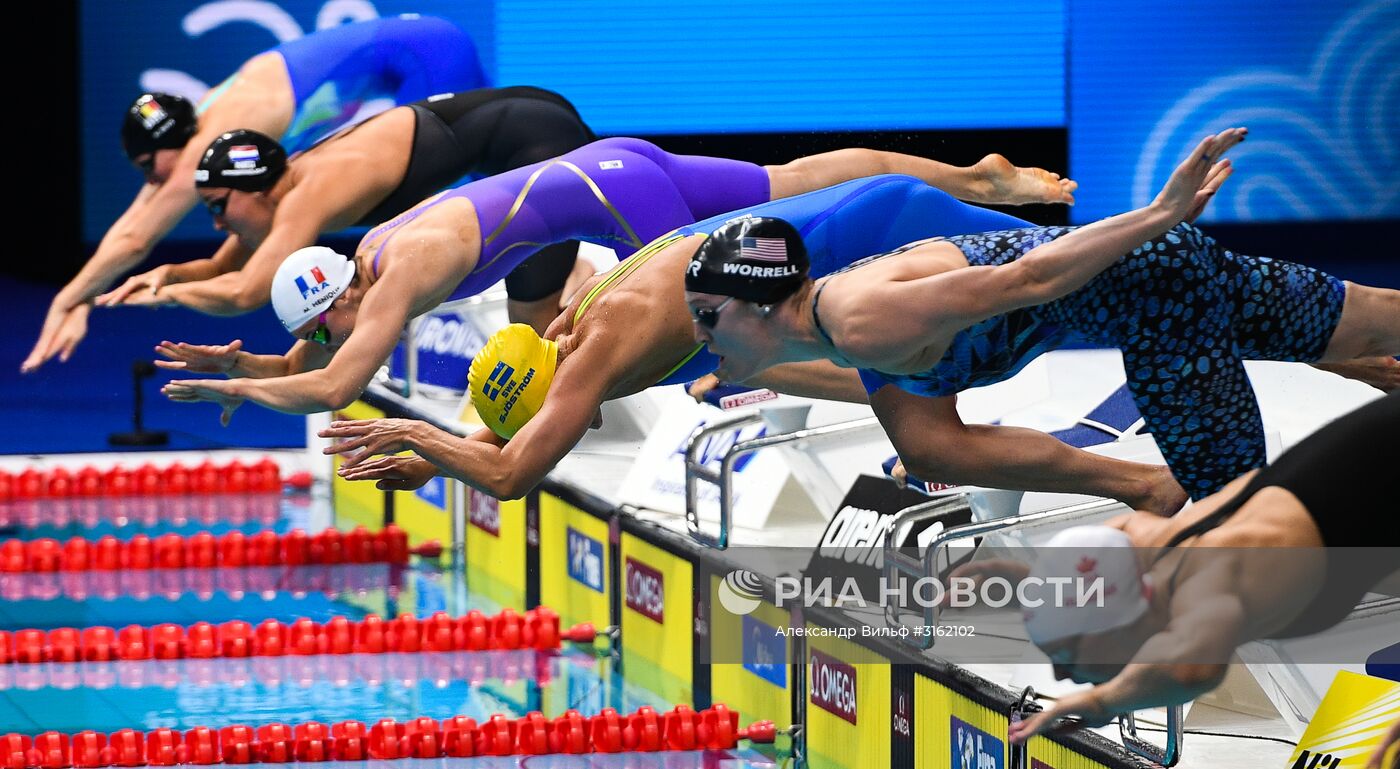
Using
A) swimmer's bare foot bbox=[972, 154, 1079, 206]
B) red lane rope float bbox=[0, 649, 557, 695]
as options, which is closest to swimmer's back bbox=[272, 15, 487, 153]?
red lane rope float bbox=[0, 649, 557, 695]

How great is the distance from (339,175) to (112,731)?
1839mm

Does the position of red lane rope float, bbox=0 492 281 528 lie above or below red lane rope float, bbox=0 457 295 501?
below

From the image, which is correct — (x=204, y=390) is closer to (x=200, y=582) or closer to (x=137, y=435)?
(x=200, y=582)

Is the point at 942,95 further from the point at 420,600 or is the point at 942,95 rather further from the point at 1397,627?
the point at 1397,627

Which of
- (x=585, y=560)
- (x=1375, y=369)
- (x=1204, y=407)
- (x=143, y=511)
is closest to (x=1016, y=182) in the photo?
(x=1375, y=369)

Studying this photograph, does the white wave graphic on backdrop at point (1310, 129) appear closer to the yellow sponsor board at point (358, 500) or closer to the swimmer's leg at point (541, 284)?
the yellow sponsor board at point (358, 500)

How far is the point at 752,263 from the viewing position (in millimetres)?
3830

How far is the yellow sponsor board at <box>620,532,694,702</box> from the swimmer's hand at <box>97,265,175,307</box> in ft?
5.66

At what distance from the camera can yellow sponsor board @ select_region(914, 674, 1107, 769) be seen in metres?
4.30

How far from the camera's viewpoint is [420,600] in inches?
Answer: 296

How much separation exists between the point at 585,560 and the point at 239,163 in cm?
191

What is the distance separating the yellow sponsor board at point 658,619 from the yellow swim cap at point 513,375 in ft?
5.82

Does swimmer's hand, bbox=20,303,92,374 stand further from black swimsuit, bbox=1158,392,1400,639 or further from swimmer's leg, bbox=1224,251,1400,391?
black swimsuit, bbox=1158,392,1400,639

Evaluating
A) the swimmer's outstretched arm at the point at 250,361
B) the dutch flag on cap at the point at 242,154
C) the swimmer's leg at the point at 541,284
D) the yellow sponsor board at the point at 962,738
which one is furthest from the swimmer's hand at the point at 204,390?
the yellow sponsor board at the point at 962,738
